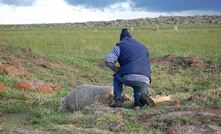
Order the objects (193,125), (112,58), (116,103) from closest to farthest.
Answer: (193,125)
(112,58)
(116,103)

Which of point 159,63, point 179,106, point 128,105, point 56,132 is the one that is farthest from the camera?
point 159,63

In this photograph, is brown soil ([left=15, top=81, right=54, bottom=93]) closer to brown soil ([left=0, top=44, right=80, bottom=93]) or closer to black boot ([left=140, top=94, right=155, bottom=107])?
brown soil ([left=0, top=44, right=80, bottom=93])

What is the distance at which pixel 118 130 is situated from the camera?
Result: 34.1 ft

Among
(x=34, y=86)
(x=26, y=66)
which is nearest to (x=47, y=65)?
(x=26, y=66)

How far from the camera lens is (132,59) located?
40.2ft

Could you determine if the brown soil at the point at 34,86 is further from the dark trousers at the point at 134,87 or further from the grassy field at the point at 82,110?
the dark trousers at the point at 134,87

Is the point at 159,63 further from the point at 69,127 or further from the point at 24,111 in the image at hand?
the point at 69,127

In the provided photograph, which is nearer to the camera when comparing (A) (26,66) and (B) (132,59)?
(B) (132,59)

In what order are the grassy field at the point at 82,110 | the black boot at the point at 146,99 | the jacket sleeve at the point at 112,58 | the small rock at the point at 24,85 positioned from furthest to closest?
the small rock at the point at 24,85 < the jacket sleeve at the point at 112,58 < the black boot at the point at 146,99 < the grassy field at the point at 82,110

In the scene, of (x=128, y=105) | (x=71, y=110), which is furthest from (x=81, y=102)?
(x=128, y=105)

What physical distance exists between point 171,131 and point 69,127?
1.83 m

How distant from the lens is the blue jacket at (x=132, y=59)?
12.2 meters

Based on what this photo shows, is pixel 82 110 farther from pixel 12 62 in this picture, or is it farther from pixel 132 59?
pixel 12 62

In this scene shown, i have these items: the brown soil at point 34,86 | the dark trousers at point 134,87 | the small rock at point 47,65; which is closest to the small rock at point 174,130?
the dark trousers at point 134,87
